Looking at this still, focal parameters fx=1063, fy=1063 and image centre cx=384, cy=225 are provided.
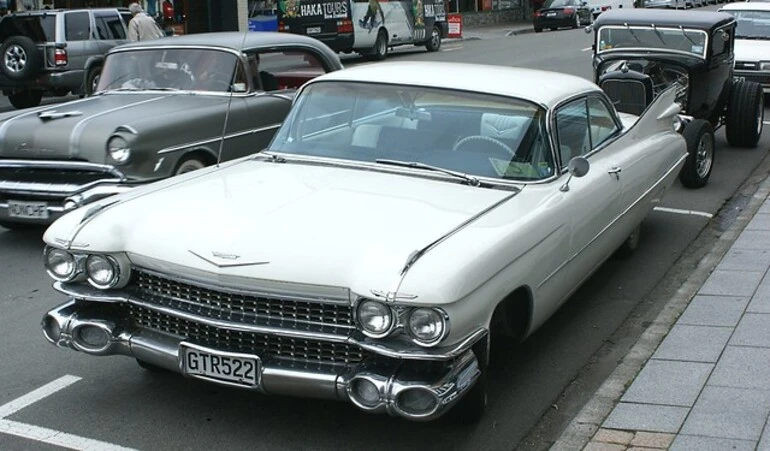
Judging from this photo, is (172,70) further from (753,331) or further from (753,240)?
(753,331)

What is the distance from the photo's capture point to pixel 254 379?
15.3 ft

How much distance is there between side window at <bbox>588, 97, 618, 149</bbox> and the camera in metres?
7.07

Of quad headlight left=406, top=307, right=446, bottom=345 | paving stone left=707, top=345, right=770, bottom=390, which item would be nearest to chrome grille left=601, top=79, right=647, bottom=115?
paving stone left=707, top=345, right=770, bottom=390

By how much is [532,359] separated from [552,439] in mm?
1071

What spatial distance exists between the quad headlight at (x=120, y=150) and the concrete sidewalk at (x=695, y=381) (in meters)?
4.19

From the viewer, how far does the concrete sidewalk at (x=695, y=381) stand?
4.88 m

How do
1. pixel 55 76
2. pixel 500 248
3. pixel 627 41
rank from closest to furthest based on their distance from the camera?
1. pixel 500 248
2. pixel 627 41
3. pixel 55 76

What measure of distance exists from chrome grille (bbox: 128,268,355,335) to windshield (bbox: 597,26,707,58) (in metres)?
8.37

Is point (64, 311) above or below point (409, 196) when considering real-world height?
below

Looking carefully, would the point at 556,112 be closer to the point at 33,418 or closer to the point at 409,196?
the point at 409,196

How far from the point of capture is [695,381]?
550 cm

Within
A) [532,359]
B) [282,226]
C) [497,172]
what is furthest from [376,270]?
[532,359]

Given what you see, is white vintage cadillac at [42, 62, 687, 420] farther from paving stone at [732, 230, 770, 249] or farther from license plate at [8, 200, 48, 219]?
license plate at [8, 200, 48, 219]

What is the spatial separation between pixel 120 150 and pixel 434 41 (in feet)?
77.6
